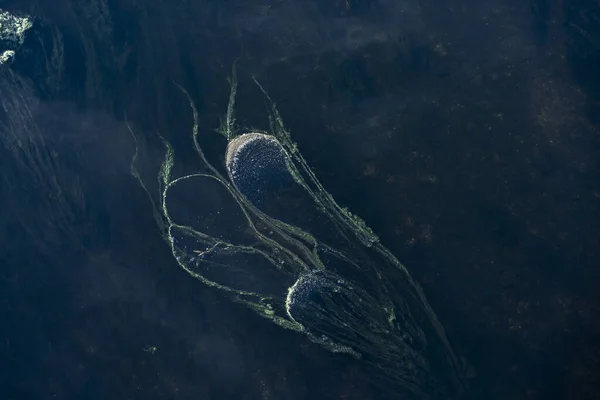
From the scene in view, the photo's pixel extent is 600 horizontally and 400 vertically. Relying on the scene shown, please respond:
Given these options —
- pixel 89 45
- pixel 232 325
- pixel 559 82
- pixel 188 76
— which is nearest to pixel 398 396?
pixel 232 325

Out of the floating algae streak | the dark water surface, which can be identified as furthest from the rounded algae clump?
the dark water surface

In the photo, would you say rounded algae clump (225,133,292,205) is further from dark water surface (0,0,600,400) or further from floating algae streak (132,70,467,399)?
dark water surface (0,0,600,400)

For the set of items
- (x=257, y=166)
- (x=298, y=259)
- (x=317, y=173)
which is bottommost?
(x=298, y=259)

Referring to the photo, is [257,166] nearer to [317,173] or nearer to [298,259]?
[317,173]

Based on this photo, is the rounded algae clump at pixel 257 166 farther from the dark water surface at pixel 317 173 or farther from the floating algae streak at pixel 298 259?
the dark water surface at pixel 317 173

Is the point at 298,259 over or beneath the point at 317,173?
beneath

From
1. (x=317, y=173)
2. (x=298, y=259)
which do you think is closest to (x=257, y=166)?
(x=317, y=173)

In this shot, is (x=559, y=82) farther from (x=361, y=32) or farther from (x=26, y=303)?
(x=26, y=303)
